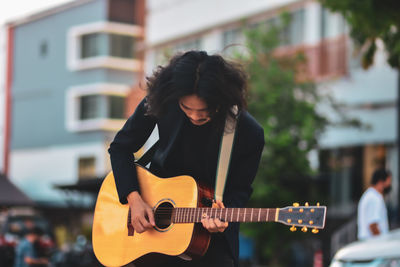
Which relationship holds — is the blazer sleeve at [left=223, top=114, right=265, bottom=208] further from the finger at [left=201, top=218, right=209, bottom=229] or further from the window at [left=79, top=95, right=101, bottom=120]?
the window at [left=79, top=95, right=101, bottom=120]

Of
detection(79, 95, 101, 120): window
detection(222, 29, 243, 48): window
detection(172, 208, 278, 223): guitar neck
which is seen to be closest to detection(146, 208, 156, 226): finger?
detection(172, 208, 278, 223): guitar neck

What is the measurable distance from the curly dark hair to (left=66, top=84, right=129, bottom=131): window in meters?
28.7

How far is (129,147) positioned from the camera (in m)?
4.14

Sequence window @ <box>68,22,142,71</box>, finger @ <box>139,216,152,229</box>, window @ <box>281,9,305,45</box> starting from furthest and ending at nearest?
window @ <box>68,22,142,71</box>, window @ <box>281,9,305,45</box>, finger @ <box>139,216,152,229</box>

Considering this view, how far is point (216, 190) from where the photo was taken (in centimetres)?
379

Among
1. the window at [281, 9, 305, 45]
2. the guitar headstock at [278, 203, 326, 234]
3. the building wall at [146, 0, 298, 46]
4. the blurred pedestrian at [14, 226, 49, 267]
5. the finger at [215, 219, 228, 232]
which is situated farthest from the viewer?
the building wall at [146, 0, 298, 46]

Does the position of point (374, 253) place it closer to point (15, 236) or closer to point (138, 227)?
point (138, 227)

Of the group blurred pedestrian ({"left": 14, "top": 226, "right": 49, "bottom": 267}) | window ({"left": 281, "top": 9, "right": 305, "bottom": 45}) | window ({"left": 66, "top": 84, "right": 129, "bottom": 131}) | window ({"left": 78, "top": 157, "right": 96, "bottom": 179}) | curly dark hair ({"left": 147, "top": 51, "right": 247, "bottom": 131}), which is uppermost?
window ({"left": 281, "top": 9, "right": 305, "bottom": 45})

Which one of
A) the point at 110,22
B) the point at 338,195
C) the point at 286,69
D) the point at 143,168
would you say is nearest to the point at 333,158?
the point at 338,195

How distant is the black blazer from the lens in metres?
3.81

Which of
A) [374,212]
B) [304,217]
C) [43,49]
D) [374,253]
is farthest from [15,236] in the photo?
[43,49]

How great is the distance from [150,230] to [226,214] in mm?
532

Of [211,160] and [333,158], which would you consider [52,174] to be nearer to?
[333,158]

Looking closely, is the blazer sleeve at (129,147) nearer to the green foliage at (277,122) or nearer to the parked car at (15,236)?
the parked car at (15,236)
